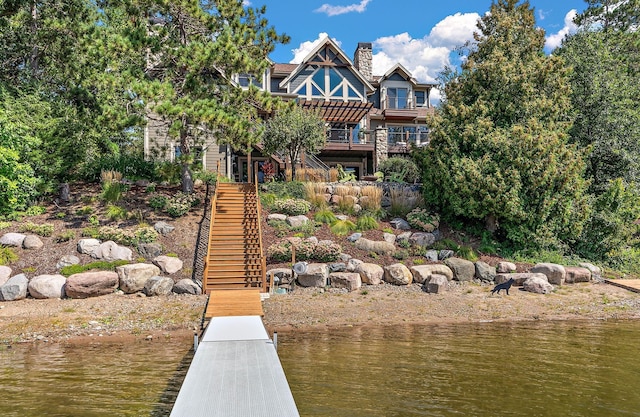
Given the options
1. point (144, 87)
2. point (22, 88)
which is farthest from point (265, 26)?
point (22, 88)

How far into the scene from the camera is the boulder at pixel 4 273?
43.3 ft

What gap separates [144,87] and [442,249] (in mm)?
12334

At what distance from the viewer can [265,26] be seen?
18203mm

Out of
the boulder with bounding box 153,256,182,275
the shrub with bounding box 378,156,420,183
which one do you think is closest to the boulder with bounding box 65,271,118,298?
the boulder with bounding box 153,256,182,275

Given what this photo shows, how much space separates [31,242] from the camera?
14930 mm

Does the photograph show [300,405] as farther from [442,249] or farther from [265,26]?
[265,26]

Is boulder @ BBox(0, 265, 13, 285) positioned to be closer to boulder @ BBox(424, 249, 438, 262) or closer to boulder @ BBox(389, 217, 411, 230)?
boulder @ BBox(389, 217, 411, 230)

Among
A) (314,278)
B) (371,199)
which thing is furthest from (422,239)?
(314,278)

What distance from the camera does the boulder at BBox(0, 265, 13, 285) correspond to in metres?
13.2

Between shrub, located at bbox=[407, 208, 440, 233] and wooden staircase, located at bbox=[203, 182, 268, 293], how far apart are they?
6.40 meters

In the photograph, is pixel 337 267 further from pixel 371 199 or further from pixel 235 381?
pixel 235 381

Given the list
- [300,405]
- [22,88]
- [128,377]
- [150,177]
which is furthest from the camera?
[150,177]

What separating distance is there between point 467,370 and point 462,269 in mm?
7516

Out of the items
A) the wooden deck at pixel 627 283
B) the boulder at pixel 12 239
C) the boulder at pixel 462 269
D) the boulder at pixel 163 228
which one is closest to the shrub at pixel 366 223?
the boulder at pixel 462 269
